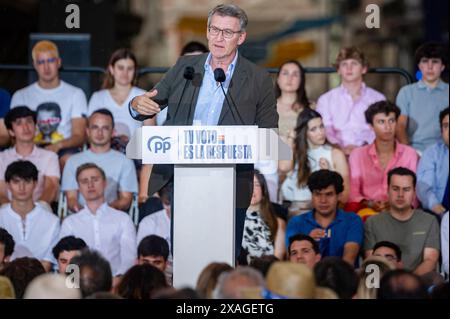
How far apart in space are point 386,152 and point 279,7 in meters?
8.36

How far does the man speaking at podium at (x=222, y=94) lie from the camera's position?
725 cm

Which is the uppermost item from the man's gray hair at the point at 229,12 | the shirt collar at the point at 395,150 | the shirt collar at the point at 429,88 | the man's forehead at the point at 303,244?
the man's gray hair at the point at 229,12

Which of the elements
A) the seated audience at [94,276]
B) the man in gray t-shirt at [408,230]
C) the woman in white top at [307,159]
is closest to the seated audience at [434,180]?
the man in gray t-shirt at [408,230]

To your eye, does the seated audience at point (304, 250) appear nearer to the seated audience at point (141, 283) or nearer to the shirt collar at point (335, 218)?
the shirt collar at point (335, 218)

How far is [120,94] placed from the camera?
9008mm

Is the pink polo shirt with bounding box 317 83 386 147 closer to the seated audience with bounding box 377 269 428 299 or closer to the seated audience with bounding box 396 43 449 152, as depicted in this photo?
the seated audience with bounding box 396 43 449 152

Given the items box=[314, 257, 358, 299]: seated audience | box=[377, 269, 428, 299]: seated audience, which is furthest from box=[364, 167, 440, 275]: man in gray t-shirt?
box=[377, 269, 428, 299]: seated audience

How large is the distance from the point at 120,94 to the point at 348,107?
1.58m

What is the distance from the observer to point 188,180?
668 centimetres

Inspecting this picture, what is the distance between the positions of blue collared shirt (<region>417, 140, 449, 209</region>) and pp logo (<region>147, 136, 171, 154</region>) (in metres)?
2.59

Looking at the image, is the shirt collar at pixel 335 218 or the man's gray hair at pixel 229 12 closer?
the man's gray hair at pixel 229 12

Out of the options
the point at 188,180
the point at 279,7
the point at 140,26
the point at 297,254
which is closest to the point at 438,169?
the point at 297,254

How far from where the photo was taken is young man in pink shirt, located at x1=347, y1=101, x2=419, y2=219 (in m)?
8.70

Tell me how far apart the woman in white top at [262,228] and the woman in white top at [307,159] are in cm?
30
